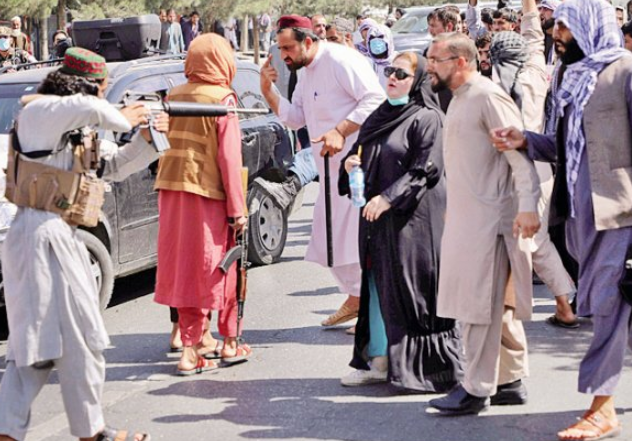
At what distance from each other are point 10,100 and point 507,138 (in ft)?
16.0

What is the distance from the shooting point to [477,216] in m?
6.25

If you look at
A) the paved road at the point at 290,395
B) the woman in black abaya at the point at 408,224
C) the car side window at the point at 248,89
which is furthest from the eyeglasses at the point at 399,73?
the car side window at the point at 248,89

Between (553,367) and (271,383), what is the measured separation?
1745 millimetres

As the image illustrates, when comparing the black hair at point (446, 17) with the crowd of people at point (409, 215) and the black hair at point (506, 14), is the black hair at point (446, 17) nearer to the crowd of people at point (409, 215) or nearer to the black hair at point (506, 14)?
the black hair at point (506, 14)

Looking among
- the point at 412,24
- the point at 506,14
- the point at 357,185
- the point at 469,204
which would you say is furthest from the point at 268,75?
the point at 412,24

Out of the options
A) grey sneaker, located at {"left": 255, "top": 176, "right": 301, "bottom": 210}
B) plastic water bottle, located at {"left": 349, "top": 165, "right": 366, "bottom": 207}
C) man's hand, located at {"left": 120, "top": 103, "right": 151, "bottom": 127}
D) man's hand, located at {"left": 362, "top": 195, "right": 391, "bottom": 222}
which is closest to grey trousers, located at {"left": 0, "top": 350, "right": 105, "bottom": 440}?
man's hand, located at {"left": 120, "top": 103, "right": 151, "bottom": 127}

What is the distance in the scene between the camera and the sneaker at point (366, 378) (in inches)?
282

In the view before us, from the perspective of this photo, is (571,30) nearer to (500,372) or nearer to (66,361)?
(500,372)

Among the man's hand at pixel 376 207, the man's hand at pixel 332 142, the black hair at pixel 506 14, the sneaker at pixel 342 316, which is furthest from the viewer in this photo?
the black hair at pixel 506 14

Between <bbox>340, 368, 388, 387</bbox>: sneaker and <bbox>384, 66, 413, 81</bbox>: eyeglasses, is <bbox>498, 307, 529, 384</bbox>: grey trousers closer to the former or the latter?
<bbox>340, 368, 388, 387</bbox>: sneaker

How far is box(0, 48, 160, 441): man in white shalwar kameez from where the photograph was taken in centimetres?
554

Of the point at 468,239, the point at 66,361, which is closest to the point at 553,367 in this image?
the point at 468,239

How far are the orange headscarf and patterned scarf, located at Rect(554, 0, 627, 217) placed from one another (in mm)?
2377

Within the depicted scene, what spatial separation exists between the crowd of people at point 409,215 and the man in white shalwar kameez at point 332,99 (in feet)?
0.04
